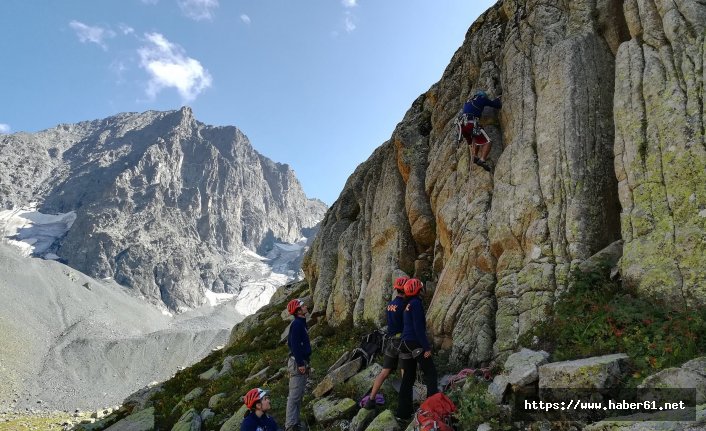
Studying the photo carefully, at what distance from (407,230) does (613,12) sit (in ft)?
47.6

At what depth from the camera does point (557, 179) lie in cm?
1708

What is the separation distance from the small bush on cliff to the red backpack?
10.8 ft

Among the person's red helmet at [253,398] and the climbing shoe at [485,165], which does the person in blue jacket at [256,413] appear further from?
the climbing shoe at [485,165]

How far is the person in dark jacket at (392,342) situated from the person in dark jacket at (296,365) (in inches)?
93.1

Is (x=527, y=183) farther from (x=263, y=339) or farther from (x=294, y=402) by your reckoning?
(x=263, y=339)

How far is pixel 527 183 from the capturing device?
18.0m

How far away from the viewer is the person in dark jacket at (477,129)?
21.1 meters

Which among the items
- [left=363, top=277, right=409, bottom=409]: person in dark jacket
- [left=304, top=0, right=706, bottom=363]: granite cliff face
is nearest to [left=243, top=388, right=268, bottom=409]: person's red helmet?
[left=363, top=277, right=409, bottom=409]: person in dark jacket

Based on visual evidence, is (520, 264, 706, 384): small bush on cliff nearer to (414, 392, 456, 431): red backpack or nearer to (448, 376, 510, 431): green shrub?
(448, 376, 510, 431): green shrub

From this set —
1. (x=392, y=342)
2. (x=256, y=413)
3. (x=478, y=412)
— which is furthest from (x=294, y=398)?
(x=478, y=412)

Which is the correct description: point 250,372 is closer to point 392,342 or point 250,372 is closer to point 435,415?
point 392,342

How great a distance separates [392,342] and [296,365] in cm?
344

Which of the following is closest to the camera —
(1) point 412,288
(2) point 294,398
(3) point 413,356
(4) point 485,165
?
(3) point 413,356

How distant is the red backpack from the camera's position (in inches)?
399
